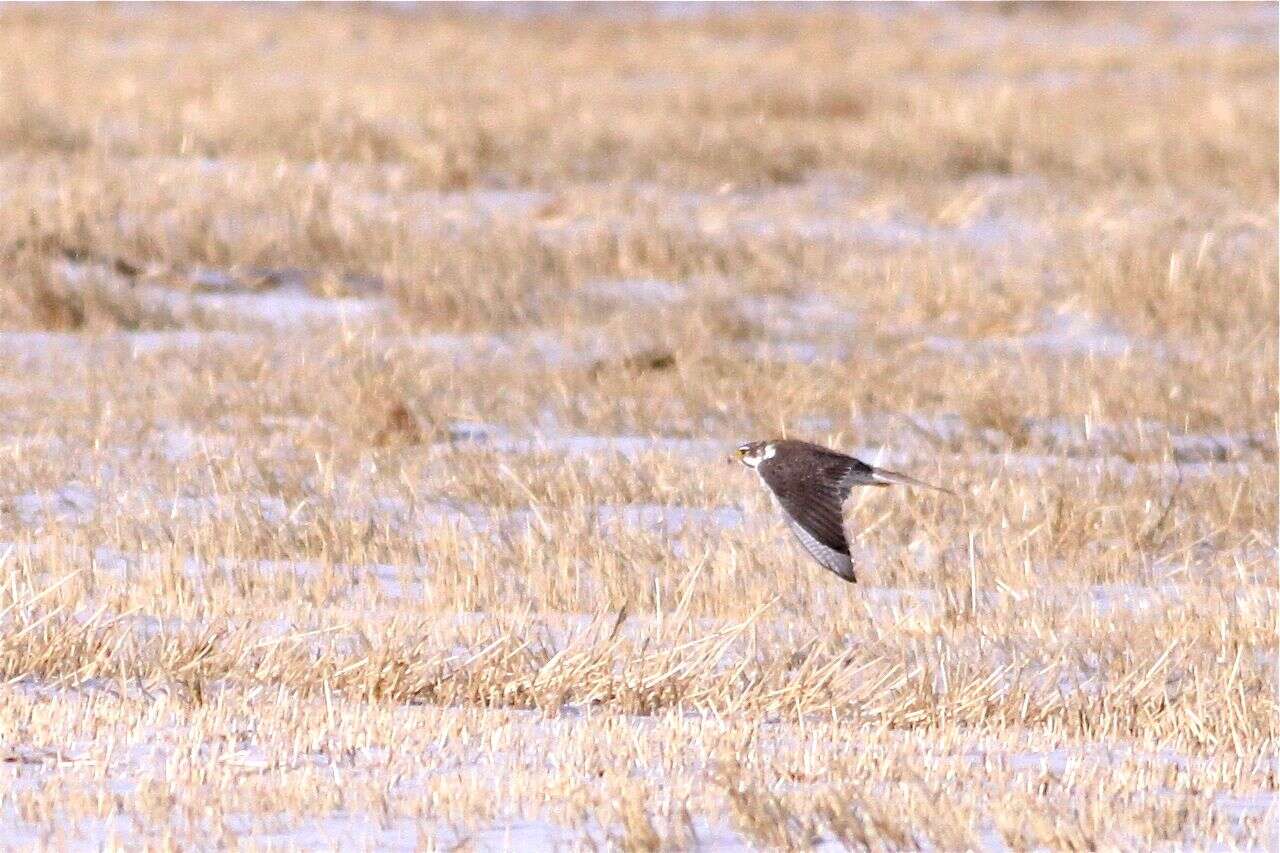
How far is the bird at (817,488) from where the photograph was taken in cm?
686

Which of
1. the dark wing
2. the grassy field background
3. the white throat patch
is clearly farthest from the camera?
the white throat patch

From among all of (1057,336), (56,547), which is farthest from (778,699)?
(1057,336)

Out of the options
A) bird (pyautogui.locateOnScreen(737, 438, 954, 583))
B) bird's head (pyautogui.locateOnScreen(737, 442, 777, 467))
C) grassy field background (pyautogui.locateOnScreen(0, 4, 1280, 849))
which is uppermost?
bird (pyautogui.locateOnScreen(737, 438, 954, 583))

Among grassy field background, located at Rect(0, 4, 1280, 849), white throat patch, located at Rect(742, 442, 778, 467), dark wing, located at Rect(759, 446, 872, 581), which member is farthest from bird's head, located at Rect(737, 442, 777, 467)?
grassy field background, located at Rect(0, 4, 1280, 849)

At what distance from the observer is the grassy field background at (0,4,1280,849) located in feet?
18.1

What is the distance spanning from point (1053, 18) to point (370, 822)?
38.3 metres

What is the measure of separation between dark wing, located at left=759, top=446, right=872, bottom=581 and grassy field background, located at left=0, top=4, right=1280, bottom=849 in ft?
0.91

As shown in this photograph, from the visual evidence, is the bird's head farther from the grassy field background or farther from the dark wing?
the grassy field background

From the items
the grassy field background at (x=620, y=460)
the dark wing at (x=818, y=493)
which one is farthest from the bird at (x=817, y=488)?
the grassy field background at (x=620, y=460)

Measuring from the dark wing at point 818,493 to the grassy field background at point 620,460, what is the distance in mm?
276

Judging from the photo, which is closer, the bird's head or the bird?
the bird

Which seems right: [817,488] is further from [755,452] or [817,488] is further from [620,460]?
[620,460]

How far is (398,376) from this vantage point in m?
11.4

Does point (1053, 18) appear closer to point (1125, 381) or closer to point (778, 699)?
point (1125, 381)
